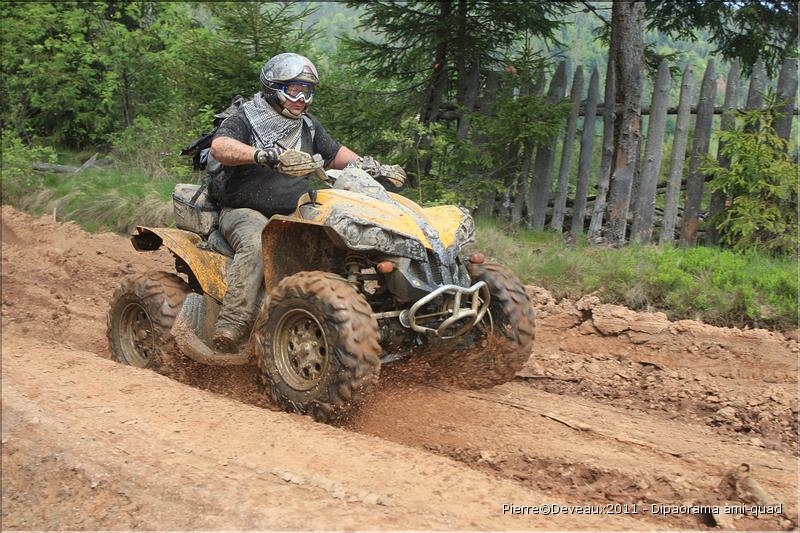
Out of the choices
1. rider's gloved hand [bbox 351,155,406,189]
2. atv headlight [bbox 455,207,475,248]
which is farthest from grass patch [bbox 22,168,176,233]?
atv headlight [bbox 455,207,475,248]

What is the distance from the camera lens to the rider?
19.1 feet

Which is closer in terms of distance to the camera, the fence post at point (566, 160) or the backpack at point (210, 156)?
the backpack at point (210, 156)

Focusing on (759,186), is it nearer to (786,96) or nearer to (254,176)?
(786,96)

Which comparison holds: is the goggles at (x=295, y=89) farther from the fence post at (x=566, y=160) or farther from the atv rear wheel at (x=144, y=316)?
the fence post at (x=566, y=160)

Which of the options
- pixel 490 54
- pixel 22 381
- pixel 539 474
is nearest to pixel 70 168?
pixel 490 54

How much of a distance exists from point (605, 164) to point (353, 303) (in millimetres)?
7170

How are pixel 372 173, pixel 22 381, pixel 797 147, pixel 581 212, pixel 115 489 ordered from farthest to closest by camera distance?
pixel 581 212
pixel 797 147
pixel 372 173
pixel 22 381
pixel 115 489

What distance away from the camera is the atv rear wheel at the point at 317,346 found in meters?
4.91

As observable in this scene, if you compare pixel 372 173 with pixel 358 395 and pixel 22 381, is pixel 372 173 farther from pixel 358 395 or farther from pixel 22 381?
pixel 22 381

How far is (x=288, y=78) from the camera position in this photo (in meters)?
5.94

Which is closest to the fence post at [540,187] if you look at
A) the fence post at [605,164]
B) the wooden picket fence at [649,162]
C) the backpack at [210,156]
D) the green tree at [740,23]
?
the wooden picket fence at [649,162]

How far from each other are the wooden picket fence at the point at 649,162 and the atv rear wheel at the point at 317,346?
6.33 metres

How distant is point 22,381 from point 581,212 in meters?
8.06

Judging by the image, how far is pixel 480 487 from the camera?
414cm
